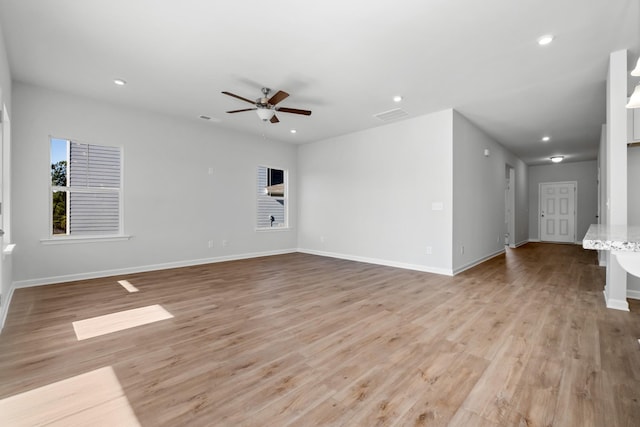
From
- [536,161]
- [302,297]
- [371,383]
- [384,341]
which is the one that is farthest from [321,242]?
[536,161]

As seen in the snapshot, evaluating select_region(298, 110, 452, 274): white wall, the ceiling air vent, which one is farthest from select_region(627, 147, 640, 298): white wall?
the ceiling air vent

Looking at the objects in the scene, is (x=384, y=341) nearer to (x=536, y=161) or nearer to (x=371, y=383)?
(x=371, y=383)

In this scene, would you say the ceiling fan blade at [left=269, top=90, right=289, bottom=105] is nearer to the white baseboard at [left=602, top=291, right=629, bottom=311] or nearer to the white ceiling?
the white ceiling

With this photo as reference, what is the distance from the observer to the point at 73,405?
158 cm

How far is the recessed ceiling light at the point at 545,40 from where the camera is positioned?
2.75 meters

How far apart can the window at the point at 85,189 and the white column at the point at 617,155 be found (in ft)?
21.7

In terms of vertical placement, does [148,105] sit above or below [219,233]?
above

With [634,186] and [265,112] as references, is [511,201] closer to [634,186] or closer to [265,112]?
[634,186]

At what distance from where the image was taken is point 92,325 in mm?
2676

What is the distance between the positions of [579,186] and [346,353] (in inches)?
421

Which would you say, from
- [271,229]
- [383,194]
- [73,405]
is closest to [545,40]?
[383,194]

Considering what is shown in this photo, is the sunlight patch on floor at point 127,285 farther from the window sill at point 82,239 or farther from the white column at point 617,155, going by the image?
the white column at point 617,155

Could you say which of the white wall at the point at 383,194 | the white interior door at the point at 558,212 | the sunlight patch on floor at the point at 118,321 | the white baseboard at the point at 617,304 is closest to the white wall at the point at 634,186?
the white baseboard at the point at 617,304

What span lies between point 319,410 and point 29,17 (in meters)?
3.92
